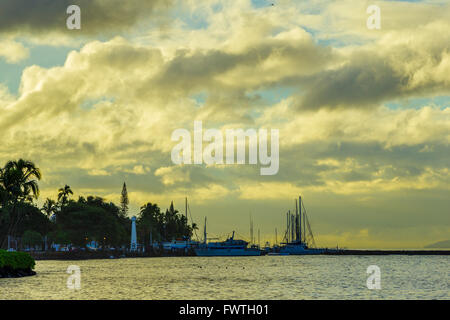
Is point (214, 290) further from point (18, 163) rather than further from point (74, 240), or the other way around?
point (74, 240)

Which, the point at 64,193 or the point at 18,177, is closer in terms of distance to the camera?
the point at 18,177

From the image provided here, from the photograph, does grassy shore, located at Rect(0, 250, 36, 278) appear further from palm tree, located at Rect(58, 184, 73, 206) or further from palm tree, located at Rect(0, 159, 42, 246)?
palm tree, located at Rect(58, 184, 73, 206)

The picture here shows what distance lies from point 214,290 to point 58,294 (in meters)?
16.7

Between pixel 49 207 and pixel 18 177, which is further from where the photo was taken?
pixel 49 207

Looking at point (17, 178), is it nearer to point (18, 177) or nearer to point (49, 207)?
point (18, 177)

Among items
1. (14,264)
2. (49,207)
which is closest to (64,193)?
(49,207)

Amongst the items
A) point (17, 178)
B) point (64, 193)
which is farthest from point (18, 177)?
point (64, 193)

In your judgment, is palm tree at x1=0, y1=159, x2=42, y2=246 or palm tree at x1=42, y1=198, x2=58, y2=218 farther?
palm tree at x1=42, y1=198, x2=58, y2=218

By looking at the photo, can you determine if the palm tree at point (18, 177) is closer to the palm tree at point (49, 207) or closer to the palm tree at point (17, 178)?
the palm tree at point (17, 178)

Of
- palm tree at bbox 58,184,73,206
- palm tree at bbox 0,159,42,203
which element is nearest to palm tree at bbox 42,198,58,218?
palm tree at bbox 58,184,73,206

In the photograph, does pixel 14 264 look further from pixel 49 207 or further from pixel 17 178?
pixel 49 207

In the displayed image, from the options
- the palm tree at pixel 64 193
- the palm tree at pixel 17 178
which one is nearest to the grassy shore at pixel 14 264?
the palm tree at pixel 17 178

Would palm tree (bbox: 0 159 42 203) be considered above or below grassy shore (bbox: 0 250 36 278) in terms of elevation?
above

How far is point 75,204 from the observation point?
7047 inches
